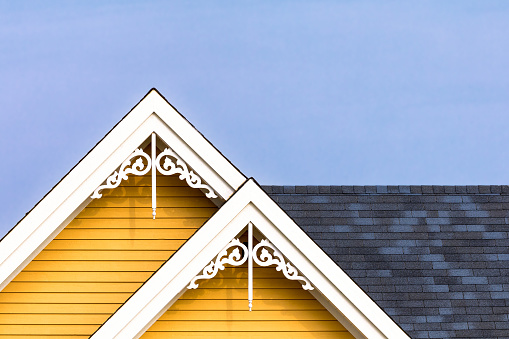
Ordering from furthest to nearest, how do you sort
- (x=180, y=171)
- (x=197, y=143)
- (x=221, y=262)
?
(x=197, y=143) < (x=180, y=171) < (x=221, y=262)

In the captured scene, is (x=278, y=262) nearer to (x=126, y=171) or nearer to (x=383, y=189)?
(x=126, y=171)

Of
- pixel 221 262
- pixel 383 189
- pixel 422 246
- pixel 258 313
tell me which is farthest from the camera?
pixel 383 189

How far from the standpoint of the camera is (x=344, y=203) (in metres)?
13.7

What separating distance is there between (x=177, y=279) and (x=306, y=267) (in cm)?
138

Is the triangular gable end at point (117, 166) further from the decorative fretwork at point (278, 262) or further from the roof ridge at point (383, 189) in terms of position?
the roof ridge at point (383, 189)

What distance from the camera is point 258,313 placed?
30.4 ft

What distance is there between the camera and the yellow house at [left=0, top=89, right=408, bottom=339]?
8570 millimetres

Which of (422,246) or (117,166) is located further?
(422,246)

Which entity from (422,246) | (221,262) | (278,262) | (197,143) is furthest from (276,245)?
(422,246)

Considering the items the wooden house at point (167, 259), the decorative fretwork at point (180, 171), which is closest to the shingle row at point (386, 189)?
the wooden house at point (167, 259)

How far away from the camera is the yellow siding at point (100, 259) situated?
10.4 metres

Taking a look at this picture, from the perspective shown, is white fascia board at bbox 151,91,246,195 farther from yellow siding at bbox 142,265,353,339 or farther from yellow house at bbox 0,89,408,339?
yellow siding at bbox 142,265,353,339

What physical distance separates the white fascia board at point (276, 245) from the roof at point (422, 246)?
11.3 ft

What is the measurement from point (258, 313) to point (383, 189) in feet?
17.5
